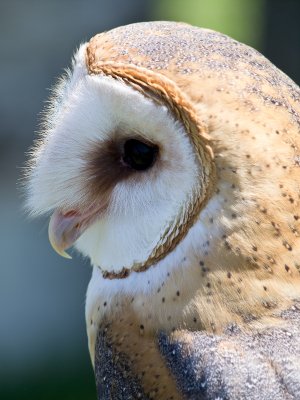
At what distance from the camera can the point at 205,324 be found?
63.5 inches

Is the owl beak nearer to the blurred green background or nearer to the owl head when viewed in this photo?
the owl head

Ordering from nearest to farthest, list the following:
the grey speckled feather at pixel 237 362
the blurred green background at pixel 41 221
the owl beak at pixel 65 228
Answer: the grey speckled feather at pixel 237 362
the owl beak at pixel 65 228
the blurred green background at pixel 41 221

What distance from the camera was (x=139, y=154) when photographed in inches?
66.8

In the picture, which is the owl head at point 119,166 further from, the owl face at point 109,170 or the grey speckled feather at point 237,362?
the grey speckled feather at point 237,362

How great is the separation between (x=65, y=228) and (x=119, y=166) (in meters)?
0.20

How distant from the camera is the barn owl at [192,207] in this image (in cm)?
159

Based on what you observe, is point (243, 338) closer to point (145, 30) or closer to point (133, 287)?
point (133, 287)

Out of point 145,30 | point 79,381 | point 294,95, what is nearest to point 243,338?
point 294,95

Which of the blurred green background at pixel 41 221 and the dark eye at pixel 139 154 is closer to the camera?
the dark eye at pixel 139 154

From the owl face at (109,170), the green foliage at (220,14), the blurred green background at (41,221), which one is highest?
the owl face at (109,170)

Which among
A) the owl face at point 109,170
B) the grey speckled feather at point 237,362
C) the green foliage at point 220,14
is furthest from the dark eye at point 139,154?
the green foliage at point 220,14

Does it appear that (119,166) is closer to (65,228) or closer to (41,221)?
(65,228)

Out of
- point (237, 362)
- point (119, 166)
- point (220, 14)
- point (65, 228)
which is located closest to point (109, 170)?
point (119, 166)

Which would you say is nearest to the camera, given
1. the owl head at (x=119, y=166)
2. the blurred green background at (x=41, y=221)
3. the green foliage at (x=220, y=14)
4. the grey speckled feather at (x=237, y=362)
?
the grey speckled feather at (x=237, y=362)
